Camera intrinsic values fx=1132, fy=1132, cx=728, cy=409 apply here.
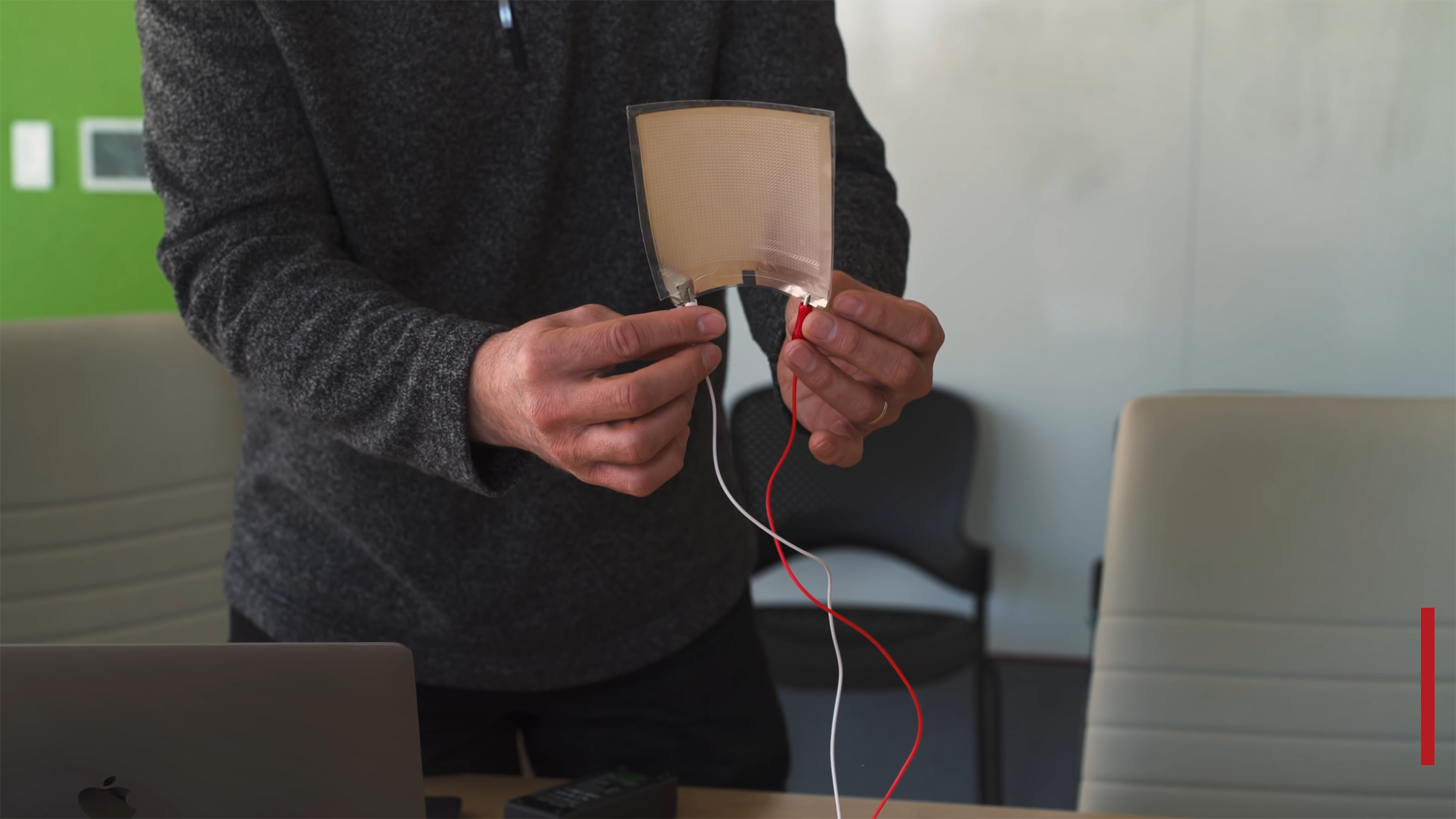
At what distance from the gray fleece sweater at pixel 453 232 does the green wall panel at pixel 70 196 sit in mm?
2072

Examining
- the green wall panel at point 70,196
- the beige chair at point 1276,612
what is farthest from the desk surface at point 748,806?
the green wall panel at point 70,196

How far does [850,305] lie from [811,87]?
37cm

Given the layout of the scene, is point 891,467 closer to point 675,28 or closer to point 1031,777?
point 1031,777

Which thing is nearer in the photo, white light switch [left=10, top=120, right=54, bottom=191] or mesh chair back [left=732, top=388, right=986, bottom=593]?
mesh chair back [left=732, top=388, right=986, bottom=593]

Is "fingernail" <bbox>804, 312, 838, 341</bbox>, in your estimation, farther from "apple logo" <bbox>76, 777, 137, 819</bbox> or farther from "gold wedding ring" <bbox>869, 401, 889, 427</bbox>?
"apple logo" <bbox>76, 777, 137, 819</bbox>

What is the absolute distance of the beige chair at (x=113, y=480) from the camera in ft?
4.47

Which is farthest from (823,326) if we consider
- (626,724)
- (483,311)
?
(626,724)

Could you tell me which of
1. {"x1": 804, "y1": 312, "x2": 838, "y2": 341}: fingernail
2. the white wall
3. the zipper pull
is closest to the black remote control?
{"x1": 804, "y1": 312, "x2": 838, "y2": 341}: fingernail

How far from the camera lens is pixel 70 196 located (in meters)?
2.82

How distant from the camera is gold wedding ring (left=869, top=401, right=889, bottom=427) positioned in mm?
846

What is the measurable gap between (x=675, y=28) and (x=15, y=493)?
3.22ft

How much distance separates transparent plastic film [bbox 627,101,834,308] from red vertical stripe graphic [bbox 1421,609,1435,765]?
2.46ft

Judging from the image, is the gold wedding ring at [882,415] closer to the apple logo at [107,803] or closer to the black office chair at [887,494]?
the apple logo at [107,803]

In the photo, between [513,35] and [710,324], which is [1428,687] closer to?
[710,324]
